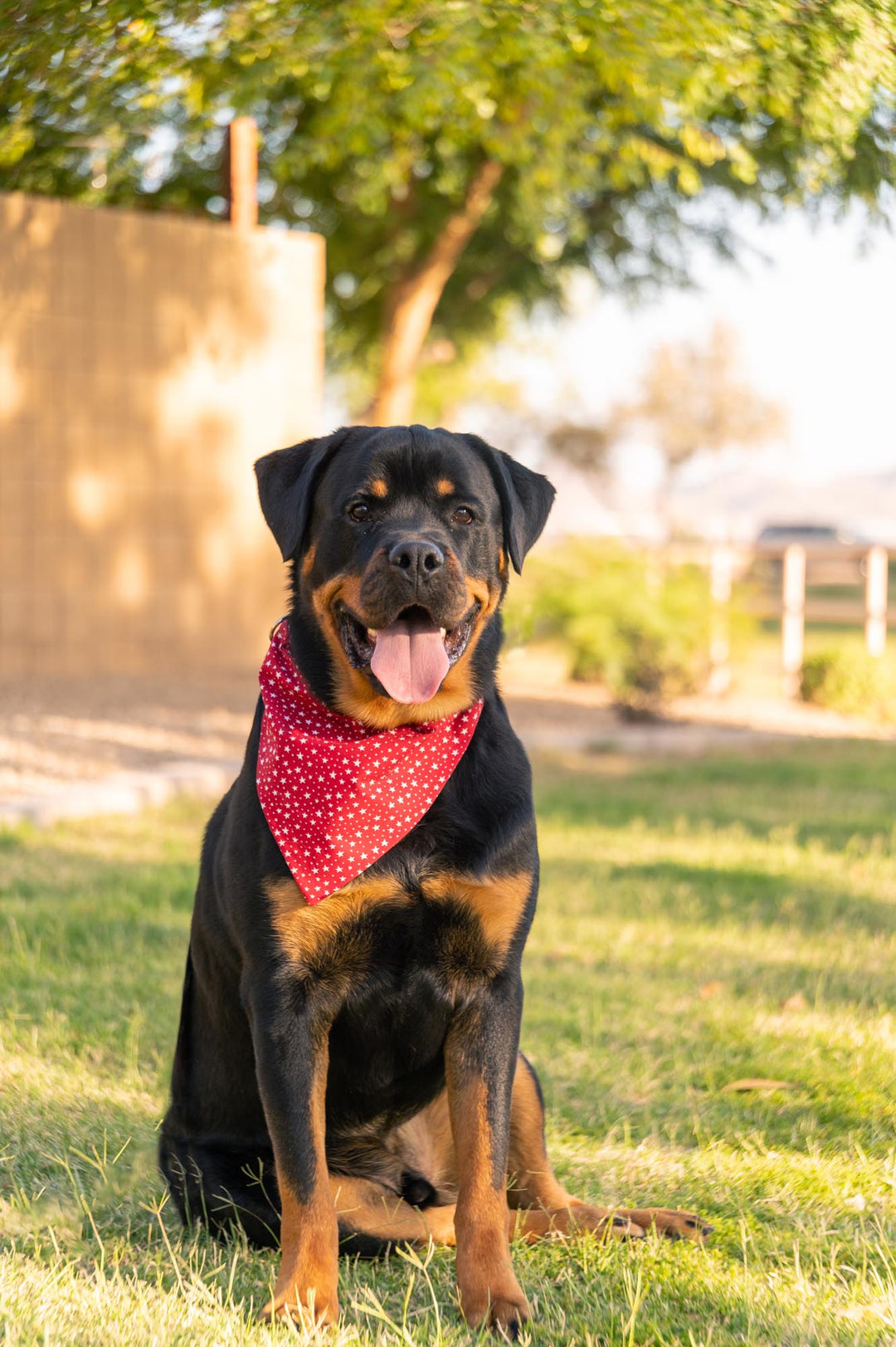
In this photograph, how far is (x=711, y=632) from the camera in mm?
14398

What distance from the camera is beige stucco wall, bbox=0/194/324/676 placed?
12211 mm

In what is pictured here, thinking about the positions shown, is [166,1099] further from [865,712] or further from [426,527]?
[865,712]

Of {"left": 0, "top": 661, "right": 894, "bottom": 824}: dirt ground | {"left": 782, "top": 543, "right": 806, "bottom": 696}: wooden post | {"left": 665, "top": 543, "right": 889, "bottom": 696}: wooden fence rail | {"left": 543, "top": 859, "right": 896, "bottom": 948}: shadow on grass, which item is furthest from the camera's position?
{"left": 782, "top": 543, "right": 806, "bottom": 696}: wooden post

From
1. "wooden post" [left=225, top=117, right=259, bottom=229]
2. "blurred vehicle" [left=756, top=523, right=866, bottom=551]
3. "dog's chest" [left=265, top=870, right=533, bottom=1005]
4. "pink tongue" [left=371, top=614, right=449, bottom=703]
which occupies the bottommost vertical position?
"dog's chest" [left=265, top=870, right=533, bottom=1005]

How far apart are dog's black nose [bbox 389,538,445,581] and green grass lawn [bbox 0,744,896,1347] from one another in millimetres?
1442

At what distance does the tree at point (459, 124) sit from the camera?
507 centimetres

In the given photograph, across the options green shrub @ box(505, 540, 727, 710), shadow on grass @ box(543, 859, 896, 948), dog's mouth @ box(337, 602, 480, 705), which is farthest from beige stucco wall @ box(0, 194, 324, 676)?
dog's mouth @ box(337, 602, 480, 705)

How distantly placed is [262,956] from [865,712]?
1155 cm

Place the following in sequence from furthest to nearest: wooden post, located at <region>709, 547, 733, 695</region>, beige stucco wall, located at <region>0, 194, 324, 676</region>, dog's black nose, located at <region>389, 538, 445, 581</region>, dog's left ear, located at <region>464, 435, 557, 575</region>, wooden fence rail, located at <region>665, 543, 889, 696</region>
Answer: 1. wooden fence rail, located at <region>665, 543, 889, 696</region>
2. wooden post, located at <region>709, 547, 733, 695</region>
3. beige stucco wall, located at <region>0, 194, 324, 676</region>
4. dog's left ear, located at <region>464, 435, 557, 575</region>
5. dog's black nose, located at <region>389, 538, 445, 581</region>

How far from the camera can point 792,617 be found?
51.0ft

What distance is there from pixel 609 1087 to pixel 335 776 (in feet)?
5.78

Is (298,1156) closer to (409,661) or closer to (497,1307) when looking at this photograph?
(497,1307)

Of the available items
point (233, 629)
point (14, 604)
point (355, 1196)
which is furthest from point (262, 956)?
point (233, 629)

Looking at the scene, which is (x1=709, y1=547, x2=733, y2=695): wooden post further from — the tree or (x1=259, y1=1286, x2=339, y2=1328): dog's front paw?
(x1=259, y1=1286, x2=339, y2=1328): dog's front paw
